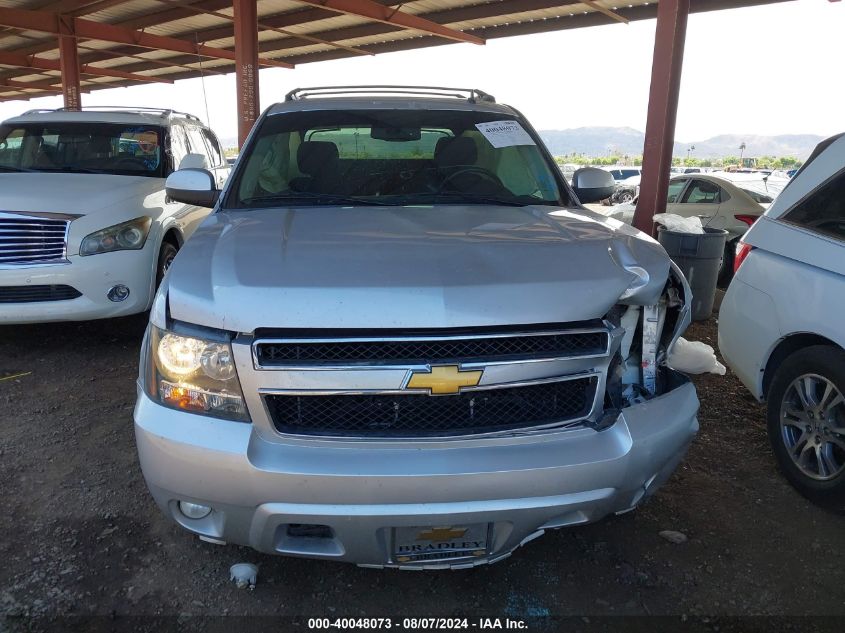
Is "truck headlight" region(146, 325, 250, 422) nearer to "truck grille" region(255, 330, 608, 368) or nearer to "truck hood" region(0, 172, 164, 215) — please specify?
"truck grille" region(255, 330, 608, 368)

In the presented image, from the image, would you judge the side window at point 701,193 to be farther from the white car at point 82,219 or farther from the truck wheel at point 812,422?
the white car at point 82,219

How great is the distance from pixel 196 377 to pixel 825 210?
2979 millimetres

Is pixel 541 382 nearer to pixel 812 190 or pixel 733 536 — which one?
pixel 733 536

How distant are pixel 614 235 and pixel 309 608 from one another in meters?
1.83

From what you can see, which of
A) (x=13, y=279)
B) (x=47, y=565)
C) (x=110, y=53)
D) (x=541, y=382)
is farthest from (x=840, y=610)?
(x=110, y=53)

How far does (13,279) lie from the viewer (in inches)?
169

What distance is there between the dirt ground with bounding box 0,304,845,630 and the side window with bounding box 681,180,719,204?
20.5 feet

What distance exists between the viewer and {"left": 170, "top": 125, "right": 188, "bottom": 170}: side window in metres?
5.98

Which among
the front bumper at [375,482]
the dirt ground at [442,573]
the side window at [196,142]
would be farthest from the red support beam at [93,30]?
the front bumper at [375,482]

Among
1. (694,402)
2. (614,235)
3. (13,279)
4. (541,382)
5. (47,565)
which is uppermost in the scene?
(614,235)

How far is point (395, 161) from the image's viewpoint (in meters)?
3.33

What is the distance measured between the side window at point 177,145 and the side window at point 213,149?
88 cm

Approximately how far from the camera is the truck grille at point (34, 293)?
4363 mm

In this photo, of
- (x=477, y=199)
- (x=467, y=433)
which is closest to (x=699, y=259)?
(x=477, y=199)
